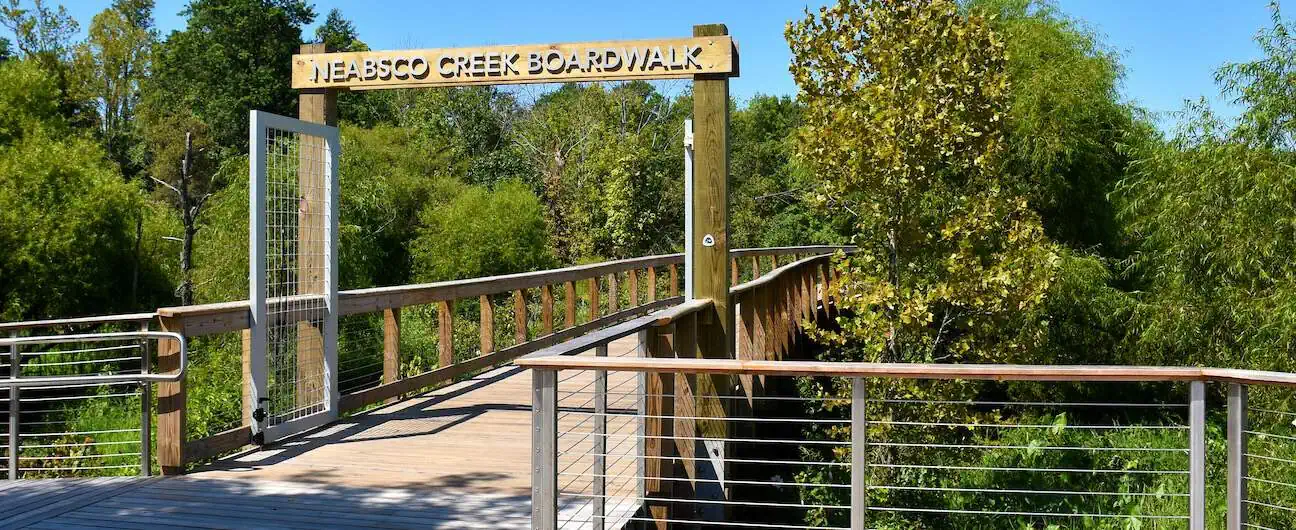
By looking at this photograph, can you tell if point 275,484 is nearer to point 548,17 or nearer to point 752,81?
point 752,81

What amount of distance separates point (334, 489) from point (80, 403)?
1523 cm

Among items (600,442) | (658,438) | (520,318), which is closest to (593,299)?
(520,318)

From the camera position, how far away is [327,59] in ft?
25.5

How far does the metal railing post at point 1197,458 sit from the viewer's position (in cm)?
389

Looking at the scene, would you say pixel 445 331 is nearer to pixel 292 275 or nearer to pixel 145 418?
pixel 292 275

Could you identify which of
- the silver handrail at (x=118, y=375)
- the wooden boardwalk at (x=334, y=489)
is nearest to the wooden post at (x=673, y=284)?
the wooden boardwalk at (x=334, y=489)

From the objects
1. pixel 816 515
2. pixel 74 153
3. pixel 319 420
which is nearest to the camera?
pixel 319 420

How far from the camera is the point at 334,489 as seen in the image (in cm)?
573

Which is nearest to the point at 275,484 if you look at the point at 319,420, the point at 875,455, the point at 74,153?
the point at 319,420

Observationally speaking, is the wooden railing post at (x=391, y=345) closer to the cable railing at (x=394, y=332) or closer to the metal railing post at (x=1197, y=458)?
the cable railing at (x=394, y=332)

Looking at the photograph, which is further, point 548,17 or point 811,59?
point 548,17

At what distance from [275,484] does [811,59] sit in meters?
6.12

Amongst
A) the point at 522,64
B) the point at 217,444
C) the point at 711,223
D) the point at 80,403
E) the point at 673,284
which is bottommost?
the point at 80,403

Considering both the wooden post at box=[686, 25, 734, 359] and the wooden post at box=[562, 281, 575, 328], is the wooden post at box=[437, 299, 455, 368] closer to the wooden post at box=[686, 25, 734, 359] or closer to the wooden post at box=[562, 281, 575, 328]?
the wooden post at box=[686, 25, 734, 359]
